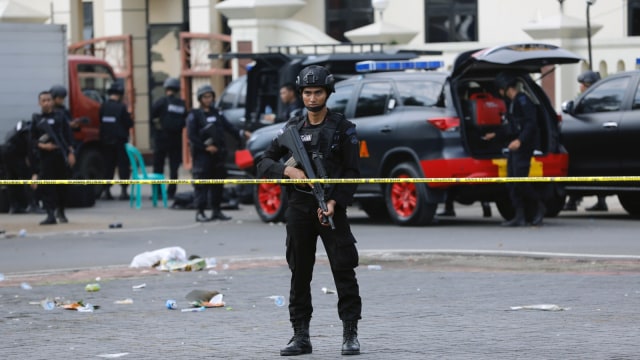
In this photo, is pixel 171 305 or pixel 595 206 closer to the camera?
pixel 171 305

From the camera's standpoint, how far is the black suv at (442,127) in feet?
59.7

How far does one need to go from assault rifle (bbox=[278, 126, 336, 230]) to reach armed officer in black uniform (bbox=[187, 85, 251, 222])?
10663 mm

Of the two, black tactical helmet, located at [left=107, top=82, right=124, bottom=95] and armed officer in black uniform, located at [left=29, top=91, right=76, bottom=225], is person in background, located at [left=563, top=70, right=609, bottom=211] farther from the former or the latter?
black tactical helmet, located at [left=107, top=82, right=124, bottom=95]

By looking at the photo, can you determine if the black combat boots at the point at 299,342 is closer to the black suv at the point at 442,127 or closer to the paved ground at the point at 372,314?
the paved ground at the point at 372,314

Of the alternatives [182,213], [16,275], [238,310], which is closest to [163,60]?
[182,213]

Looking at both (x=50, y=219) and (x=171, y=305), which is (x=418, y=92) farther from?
(x=171, y=305)

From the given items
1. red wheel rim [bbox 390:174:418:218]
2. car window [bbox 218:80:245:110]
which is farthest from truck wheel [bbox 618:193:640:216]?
car window [bbox 218:80:245:110]

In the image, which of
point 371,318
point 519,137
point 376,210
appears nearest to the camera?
point 371,318

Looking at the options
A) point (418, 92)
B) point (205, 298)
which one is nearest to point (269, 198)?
point (418, 92)

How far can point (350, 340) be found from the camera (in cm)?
930

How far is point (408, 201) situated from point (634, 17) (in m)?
10.7

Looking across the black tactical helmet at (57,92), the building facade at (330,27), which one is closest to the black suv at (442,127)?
the black tactical helmet at (57,92)

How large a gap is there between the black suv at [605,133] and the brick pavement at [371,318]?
A: 5.12 metres

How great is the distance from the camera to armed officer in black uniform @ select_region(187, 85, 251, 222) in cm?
2020
